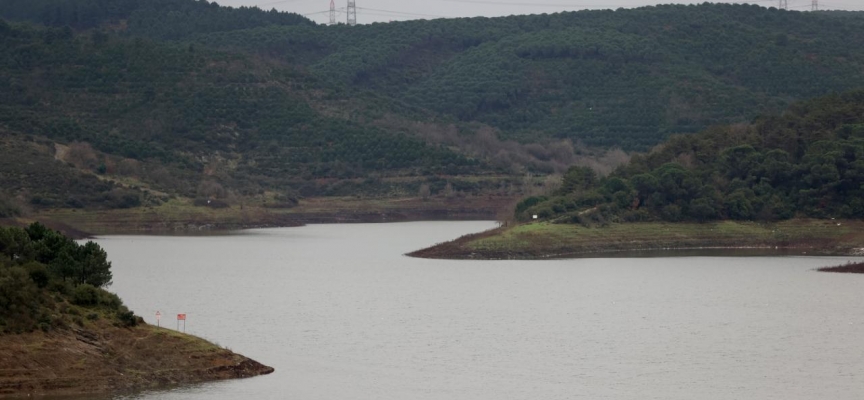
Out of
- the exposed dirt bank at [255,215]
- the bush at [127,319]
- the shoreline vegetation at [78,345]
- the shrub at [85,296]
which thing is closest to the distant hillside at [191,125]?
the exposed dirt bank at [255,215]

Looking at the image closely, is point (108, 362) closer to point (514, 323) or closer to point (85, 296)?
point (85, 296)

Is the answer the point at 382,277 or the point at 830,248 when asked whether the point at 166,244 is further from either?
the point at 830,248

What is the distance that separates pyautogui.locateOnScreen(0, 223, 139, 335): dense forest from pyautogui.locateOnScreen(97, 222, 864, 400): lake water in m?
4.06

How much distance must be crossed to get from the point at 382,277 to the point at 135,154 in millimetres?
85749

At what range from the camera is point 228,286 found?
76438 mm

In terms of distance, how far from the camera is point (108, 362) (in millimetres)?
42781

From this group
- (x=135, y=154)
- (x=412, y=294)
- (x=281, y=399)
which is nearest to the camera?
(x=281, y=399)

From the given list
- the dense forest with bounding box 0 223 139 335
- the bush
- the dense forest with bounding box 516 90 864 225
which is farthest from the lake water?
the dense forest with bounding box 516 90 864 225

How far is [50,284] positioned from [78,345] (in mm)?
3110

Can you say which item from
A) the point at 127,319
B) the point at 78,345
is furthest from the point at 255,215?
the point at 78,345

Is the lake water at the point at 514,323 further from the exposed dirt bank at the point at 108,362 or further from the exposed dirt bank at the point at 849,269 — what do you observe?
the exposed dirt bank at the point at 849,269

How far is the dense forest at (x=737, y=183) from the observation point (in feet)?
360

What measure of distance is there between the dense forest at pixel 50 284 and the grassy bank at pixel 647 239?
50.6 m

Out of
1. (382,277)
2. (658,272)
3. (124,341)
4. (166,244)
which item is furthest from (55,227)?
(124,341)
